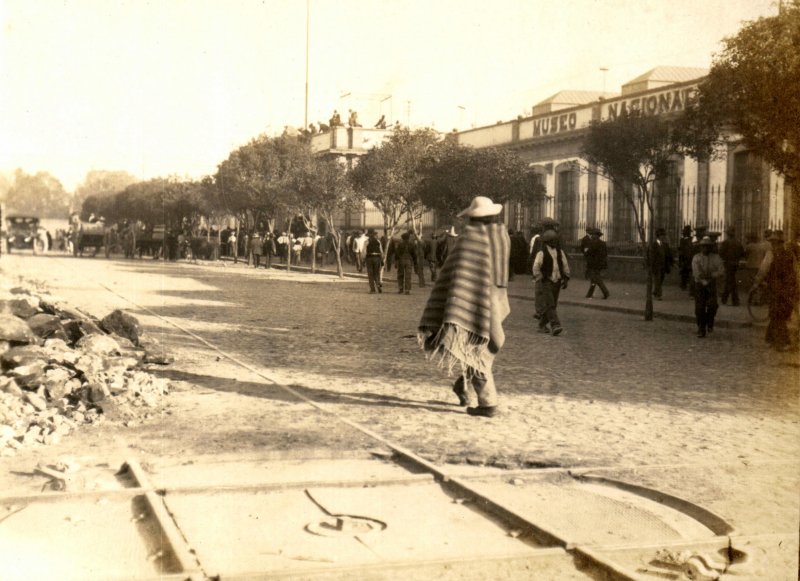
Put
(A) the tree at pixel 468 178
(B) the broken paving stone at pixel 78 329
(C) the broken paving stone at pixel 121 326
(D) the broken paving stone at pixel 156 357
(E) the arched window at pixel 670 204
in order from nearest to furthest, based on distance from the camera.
A: 1. (B) the broken paving stone at pixel 78 329
2. (D) the broken paving stone at pixel 156 357
3. (C) the broken paving stone at pixel 121 326
4. (E) the arched window at pixel 670 204
5. (A) the tree at pixel 468 178

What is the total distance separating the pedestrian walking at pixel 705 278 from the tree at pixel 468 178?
17.9 metres

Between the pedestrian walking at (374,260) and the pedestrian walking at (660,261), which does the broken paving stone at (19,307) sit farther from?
the pedestrian walking at (660,261)

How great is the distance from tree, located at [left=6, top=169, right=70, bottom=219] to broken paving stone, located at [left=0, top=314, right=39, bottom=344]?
4.52 ft

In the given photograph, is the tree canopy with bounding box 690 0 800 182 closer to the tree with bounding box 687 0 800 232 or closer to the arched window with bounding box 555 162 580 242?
the tree with bounding box 687 0 800 232

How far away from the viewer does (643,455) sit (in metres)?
6.45

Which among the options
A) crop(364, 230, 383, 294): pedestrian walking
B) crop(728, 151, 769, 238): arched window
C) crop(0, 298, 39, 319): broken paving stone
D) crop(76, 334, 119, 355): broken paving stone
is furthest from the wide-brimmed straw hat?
crop(728, 151, 769, 238): arched window

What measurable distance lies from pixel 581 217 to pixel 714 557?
102ft

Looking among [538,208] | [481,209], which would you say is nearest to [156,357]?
[481,209]

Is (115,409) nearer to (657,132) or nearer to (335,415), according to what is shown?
(335,415)

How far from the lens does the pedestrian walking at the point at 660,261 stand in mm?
22891

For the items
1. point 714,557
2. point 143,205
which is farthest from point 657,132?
point 143,205

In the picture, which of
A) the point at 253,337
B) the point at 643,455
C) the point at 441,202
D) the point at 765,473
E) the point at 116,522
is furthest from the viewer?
the point at 441,202

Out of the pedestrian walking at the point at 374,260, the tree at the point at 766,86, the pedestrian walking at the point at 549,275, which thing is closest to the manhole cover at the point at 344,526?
the pedestrian walking at the point at 549,275

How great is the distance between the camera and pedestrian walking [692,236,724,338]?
14031mm
